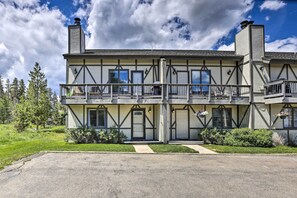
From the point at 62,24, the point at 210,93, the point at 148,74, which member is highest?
the point at 62,24

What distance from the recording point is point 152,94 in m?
13.9

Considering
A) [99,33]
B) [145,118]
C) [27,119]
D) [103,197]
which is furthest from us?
[27,119]

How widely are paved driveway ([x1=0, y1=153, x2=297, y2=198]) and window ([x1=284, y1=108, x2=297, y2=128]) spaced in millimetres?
6452

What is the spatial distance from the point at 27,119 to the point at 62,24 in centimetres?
1168

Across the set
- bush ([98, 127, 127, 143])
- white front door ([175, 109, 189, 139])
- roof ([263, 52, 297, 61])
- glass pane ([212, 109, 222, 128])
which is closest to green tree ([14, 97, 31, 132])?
bush ([98, 127, 127, 143])

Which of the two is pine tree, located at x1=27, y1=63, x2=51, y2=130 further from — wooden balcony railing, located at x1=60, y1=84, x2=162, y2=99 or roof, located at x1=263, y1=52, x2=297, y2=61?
roof, located at x1=263, y1=52, x2=297, y2=61

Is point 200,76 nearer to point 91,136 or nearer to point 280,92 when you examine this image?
point 280,92

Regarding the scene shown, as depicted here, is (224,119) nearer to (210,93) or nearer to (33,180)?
(210,93)

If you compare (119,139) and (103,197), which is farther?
(119,139)

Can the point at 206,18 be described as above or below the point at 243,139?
above

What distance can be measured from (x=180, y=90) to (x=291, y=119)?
8.52 metres

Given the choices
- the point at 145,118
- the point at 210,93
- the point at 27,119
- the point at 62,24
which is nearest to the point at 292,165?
the point at 210,93

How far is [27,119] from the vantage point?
68.1 feet

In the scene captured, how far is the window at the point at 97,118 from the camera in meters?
14.2
